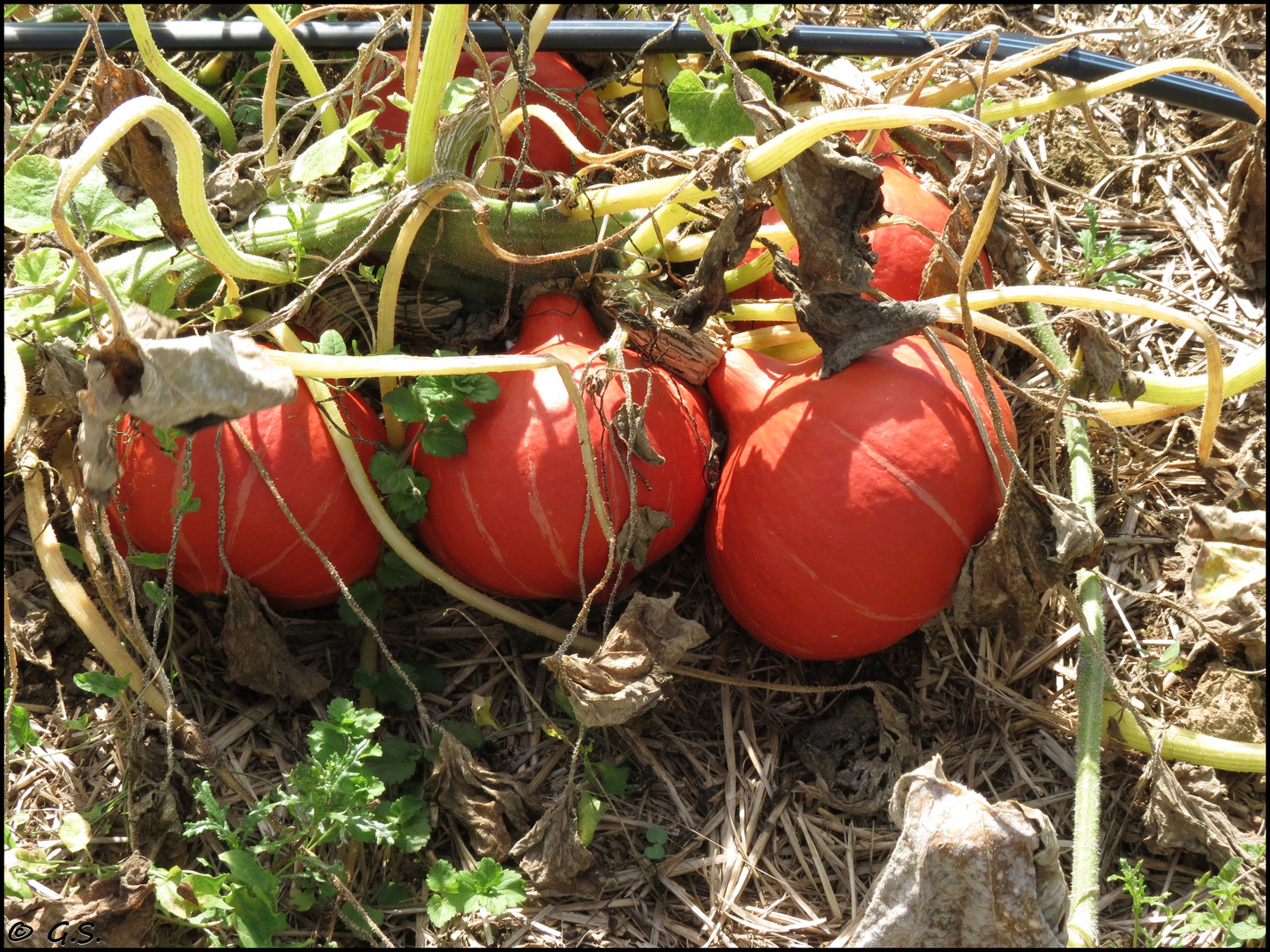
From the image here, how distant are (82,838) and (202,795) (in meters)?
0.29

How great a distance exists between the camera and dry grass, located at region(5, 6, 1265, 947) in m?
1.78

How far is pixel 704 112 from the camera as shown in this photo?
2057 mm

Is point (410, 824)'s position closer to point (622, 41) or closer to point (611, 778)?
point (611, 778)

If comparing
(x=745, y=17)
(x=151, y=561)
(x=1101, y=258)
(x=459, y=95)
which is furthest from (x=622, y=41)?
(x=151, y=561)

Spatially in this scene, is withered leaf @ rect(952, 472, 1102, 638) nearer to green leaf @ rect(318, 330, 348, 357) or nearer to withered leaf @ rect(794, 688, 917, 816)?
withered leaf @ rect(794, 688, 917, 816)

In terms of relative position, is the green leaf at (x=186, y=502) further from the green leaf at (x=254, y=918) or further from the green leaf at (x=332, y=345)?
the green leaf at (x=254, y=918)

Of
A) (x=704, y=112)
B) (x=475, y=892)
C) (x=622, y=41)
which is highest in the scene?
(x=622, y=41)

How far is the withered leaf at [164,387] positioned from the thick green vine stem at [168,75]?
34.1 inches

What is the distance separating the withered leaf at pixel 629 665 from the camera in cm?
172

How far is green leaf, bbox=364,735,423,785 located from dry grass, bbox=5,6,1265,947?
0.10 metres

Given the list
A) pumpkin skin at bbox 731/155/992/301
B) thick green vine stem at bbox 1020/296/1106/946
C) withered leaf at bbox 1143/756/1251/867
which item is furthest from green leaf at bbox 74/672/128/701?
withered leaf at bbox 1143/756/1251/867

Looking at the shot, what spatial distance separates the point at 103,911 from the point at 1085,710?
1.67m

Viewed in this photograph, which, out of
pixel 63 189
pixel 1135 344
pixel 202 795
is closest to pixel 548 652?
pixel 202 795

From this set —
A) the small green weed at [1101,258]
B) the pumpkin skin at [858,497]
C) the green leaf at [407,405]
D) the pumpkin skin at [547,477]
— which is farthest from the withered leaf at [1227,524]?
the green leaf at [407,405]
